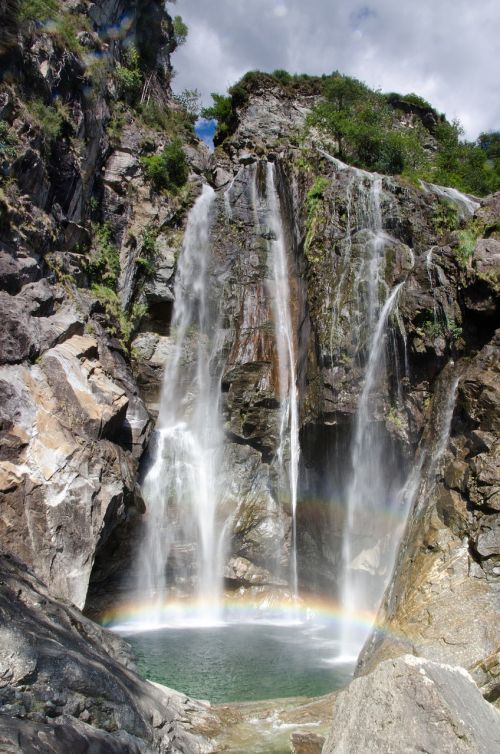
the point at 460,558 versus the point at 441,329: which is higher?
the point at 441,329

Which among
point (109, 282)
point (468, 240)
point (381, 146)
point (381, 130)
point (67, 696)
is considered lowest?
point (67, 696)

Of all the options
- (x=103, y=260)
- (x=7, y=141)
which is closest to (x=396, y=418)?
(x=103, y=260)

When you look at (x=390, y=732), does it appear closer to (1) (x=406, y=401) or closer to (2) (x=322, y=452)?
(1) (x=406, y=401)

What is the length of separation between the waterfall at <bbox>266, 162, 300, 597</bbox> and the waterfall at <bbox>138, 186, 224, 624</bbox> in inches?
94.7

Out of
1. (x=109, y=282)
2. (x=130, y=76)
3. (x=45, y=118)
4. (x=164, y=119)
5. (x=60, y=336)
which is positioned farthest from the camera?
(x=164, y=119)

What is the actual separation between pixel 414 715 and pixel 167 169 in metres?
25.1

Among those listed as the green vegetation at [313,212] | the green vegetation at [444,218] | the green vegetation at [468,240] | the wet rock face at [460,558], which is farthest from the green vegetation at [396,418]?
the green vegetation at [444,218]

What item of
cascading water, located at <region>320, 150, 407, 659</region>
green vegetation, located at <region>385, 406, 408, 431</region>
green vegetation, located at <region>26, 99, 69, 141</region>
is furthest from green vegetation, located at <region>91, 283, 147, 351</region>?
green vegetation, located at <region>385, 406, 408, 431</region>

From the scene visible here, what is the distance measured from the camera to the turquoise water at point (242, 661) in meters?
10.0

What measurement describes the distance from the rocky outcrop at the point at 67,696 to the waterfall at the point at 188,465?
936 centimetres

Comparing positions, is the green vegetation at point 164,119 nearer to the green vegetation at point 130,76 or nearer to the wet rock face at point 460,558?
the green vegetation at point 130,76

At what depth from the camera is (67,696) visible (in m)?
5.50

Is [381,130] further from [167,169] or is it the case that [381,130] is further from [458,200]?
[167,169]

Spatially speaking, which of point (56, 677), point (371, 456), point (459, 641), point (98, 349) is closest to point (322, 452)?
point (371, 456)
